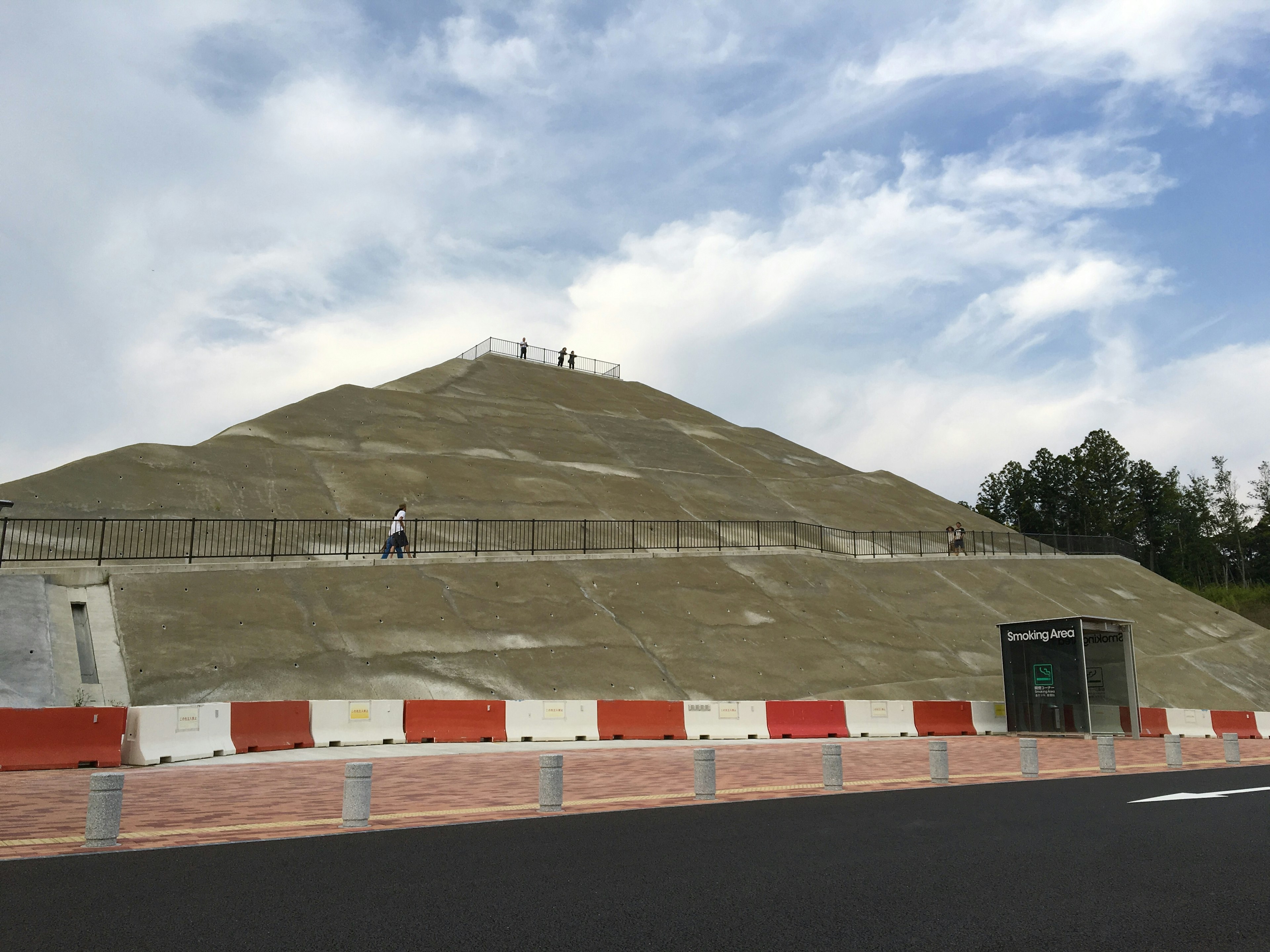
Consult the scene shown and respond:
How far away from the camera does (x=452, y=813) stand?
38.3 ft

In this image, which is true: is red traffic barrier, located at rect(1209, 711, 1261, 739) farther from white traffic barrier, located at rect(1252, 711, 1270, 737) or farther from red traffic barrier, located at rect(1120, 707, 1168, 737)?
red traffic barrier, located at rect(1120, 707, 1168, 737)

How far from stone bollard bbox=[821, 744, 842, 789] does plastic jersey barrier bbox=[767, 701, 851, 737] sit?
10231mm

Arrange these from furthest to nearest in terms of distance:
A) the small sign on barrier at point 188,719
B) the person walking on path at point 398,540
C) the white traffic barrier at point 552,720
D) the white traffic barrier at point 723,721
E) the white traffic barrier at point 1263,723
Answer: the person walking on path at point 398,540, the white traffic barrier at point 1263,723, the white traffic barrier at point 723,721, the white traffic barrier at point 552,720, the small sign on barrier at point 188,719

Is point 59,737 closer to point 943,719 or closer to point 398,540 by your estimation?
point 398,540

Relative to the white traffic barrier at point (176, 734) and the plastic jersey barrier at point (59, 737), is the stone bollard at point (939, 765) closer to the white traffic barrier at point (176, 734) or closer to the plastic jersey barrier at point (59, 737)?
the white traffic barrier at point (176, 734)

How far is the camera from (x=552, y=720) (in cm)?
2272

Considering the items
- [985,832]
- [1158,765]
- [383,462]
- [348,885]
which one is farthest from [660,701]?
[383,462]

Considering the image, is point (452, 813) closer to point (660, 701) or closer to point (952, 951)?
point (952, 951)

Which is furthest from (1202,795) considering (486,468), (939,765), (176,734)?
(486,468)

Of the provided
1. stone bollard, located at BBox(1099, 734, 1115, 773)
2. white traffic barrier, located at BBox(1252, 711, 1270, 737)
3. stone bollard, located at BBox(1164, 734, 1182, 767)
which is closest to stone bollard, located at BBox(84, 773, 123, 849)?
stone bollard, located at BBox(1099, 734, 1115, 773)

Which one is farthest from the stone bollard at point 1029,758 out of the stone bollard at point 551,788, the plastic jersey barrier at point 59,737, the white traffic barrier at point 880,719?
the plastic jersey barrier at point 59,737

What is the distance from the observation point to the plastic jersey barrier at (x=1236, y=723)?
95.1 ft

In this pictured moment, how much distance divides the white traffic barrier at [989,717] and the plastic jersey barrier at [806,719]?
4.30 metres

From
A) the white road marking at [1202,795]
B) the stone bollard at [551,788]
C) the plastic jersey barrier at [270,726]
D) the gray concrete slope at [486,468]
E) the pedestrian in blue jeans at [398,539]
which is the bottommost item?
the white road marking at [1202,795]
